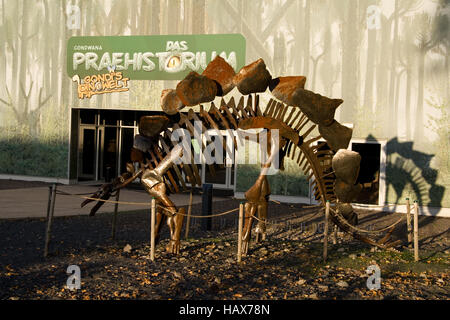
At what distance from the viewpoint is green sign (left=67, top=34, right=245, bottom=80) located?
51.3 feet

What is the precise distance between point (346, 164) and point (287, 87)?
1417 millimetres

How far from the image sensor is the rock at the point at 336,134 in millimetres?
7223

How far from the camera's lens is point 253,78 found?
7.18 meters

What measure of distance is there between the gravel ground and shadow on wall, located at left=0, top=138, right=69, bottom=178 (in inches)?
310

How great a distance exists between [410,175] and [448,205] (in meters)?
1.29

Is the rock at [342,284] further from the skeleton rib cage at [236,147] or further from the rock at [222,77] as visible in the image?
the rock at [222,77]

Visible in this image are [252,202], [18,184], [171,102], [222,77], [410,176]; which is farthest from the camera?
[18,184]

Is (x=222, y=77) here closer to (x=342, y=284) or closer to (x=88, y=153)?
(x=342, y=284)

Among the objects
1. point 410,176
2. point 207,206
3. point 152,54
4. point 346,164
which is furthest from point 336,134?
point 152,54

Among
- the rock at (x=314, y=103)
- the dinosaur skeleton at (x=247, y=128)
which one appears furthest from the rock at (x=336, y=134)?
the rock at (x=314, y=103)

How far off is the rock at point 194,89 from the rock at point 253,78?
0.47m

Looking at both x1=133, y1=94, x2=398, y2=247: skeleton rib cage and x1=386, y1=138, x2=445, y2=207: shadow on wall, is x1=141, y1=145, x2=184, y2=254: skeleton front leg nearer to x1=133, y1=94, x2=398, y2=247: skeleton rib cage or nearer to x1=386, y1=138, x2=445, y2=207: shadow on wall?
x1=133, y1=94, x2=398, y2=247: skeleton rib cage

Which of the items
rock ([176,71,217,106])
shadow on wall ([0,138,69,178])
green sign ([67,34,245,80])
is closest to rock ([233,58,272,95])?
rock ([176,71,217,106])

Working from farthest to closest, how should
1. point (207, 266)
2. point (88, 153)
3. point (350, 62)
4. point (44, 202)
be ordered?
point (88, 153) → point (350, 62) → point (44, 202) → point (207, 266)
